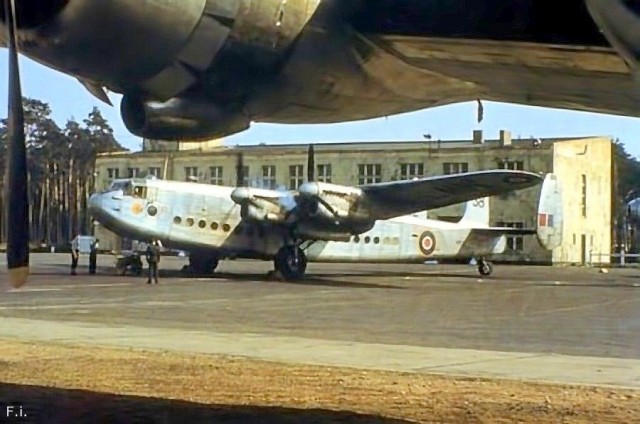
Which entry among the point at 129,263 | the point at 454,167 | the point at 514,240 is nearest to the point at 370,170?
the point at 454,167

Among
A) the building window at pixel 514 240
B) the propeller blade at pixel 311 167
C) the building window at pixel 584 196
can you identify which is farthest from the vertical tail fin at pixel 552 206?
the building window at pixel 514 240

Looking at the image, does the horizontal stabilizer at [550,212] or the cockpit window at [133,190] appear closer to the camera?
the horizontal stabilizer at [550,212]

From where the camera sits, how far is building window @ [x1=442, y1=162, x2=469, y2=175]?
1379 centimetres

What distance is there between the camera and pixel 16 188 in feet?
17.0

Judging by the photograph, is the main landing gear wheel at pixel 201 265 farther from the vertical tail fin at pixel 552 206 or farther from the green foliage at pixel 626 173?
the green foliage at pixel 626 173

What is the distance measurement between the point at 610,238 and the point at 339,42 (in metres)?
7.02

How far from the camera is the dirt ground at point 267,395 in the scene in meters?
8.82

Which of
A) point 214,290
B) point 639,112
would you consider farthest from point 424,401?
point 214,290

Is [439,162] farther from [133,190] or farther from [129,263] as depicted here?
[129,263]

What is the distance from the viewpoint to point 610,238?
11312 mm

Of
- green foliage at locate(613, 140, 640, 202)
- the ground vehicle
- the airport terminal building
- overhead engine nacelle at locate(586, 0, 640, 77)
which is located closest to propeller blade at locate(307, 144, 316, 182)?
the airport terminal building

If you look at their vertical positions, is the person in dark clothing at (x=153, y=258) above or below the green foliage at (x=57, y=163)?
below

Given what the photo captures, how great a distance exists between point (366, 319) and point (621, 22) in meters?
16.1

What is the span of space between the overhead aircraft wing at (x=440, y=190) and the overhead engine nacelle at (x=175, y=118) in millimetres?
7626
